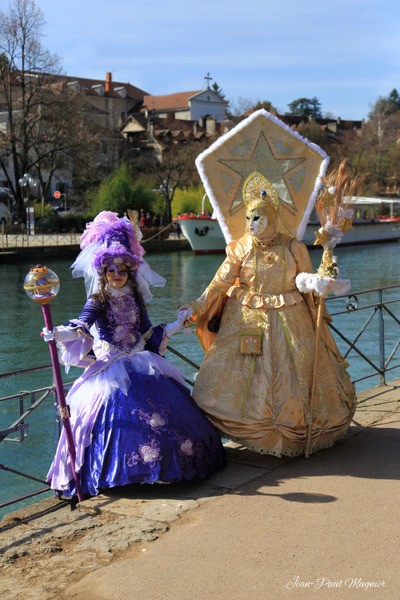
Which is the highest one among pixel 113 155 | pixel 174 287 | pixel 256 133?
pixel 113 155

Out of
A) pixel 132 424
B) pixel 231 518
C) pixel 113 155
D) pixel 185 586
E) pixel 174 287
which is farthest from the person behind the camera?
pixel 113 155

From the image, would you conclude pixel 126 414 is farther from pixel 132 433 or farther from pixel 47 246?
pixel 47 246

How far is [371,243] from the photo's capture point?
1922 inches

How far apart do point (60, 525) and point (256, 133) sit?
305 centimetres

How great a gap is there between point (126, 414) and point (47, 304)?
30.0 inches

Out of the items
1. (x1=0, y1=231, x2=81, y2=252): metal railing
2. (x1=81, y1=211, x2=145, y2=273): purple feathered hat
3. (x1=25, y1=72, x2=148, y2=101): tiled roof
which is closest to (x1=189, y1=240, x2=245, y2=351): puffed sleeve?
(x1=81, y1=211, x2=145, y2=273): purple feathered hat

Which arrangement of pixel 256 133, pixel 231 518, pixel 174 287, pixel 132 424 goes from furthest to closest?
pixel 174 287, pixel 256 133, pixel 132 424, pixel 231 518

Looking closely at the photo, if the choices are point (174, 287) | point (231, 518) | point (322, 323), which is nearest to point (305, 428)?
point (322, 323)

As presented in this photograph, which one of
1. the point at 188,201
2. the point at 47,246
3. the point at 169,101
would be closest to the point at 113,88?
the point at 169,101

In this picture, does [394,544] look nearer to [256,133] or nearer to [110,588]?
[110,588]

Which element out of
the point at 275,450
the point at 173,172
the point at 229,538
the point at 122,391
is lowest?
the point at 229,538

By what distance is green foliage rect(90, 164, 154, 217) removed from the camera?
138 ft

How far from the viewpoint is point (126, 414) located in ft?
14.9

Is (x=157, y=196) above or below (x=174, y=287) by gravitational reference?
above
